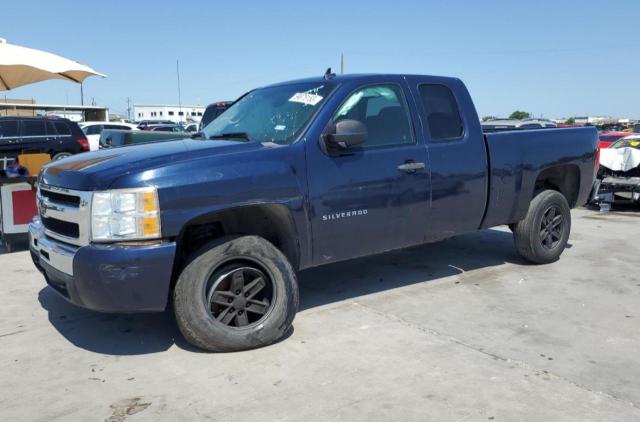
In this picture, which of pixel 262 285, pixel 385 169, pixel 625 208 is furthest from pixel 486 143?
pixel 625 208

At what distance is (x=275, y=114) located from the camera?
4695 millimetres

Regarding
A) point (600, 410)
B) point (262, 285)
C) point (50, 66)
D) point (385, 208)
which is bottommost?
point (600, 410)

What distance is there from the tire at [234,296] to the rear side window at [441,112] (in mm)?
1973

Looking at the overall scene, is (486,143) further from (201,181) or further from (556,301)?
(201,181)

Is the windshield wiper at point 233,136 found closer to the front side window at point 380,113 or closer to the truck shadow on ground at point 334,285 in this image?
the front side window at point 380,113

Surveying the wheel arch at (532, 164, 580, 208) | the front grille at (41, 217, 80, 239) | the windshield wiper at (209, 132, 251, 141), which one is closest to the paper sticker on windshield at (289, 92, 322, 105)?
the windshield wiper at (209, 132, 251, 141)

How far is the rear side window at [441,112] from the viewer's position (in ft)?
16.6

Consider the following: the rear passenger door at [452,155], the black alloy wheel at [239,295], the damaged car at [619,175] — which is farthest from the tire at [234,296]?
the damaged car at [619,175]

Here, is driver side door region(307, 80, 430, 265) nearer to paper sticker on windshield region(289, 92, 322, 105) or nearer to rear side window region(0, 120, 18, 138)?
paper sticker on windshield region(289, 92, 322, 105)

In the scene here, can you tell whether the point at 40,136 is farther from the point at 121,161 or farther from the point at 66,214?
the point at 121,161

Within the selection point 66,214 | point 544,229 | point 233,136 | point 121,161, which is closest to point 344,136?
point 233,136

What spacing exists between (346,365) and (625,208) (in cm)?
976

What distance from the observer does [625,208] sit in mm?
11344

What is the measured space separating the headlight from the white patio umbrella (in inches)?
226
